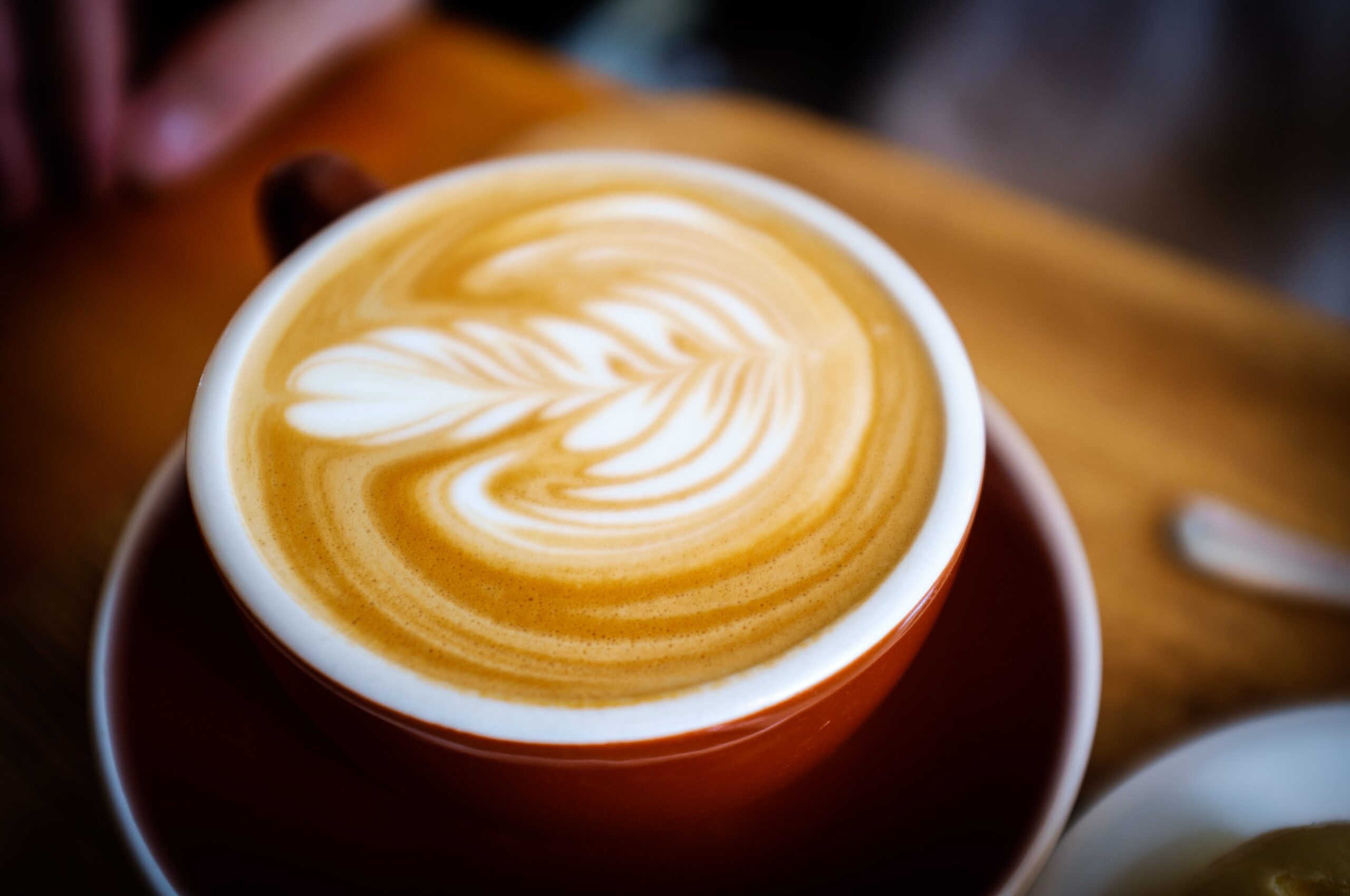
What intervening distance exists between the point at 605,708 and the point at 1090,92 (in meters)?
1.77

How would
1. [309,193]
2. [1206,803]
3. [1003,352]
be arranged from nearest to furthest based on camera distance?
[1206,803] < [309,193] < [1003,352]

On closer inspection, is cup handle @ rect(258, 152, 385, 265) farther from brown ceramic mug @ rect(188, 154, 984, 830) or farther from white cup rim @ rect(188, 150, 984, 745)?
brown ceramic mug @ rect(188, 154, 984, 830)

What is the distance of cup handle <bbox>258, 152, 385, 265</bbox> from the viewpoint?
640 millimetres

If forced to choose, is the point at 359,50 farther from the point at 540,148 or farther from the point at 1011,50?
the point at 1011,50

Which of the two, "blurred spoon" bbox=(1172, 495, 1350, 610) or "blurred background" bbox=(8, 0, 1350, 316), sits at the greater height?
"blurred background" bbox=(8, 0, 1350, 316)

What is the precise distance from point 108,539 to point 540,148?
560 mm

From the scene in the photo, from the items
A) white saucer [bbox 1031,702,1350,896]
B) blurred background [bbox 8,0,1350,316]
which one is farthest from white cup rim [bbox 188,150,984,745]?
blurred background [bbox 8,0,1350,316]

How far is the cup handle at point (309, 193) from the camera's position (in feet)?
2.10

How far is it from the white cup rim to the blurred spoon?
1.00 feet

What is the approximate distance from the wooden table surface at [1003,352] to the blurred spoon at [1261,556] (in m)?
0.01

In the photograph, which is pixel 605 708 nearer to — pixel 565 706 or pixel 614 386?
pixel 565 706

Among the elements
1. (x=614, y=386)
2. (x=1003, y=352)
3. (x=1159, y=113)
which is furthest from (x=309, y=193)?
(x=1159, y=113)

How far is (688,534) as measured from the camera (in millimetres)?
488

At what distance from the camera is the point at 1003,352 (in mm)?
858
